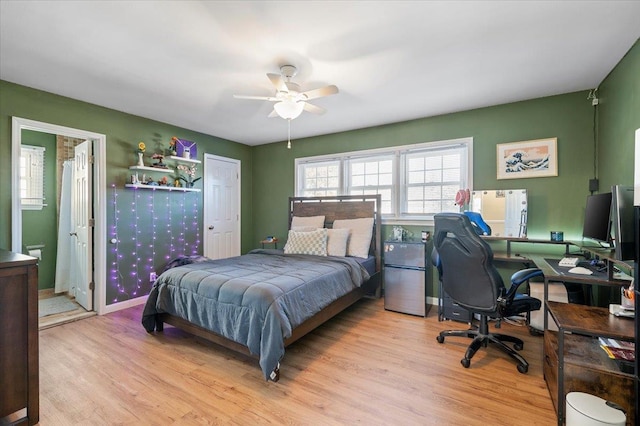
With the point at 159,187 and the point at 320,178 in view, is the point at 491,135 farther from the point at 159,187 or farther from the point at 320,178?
the point at 159,187

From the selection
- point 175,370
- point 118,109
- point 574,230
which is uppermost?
point 118,109

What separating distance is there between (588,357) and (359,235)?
8.49ft

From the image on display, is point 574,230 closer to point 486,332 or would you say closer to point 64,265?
point 486,332

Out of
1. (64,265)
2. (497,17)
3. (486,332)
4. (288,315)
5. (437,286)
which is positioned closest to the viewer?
(497,17)

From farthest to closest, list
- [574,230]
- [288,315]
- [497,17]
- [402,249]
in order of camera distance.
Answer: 1. [402,249]
2. [574,230]
3. [288,315]
4. [497,17]

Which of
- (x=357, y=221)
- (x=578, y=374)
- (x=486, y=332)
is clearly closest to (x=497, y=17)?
(x=578, y=374)

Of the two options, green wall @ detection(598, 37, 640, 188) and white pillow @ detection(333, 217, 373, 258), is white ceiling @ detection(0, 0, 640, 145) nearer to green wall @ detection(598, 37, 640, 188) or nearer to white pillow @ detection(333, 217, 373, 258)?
green wall @ detection(598, 37, 640, 188)

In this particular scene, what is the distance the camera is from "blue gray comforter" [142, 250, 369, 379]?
6.98 ft

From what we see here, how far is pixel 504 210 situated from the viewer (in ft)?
10.9

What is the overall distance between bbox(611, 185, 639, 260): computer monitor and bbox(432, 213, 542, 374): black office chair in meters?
0.82

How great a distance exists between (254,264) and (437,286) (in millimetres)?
2387

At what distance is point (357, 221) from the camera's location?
13.7 ft

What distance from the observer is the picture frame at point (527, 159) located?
3.19 meters

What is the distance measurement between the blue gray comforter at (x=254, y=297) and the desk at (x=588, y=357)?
66.6 inches
